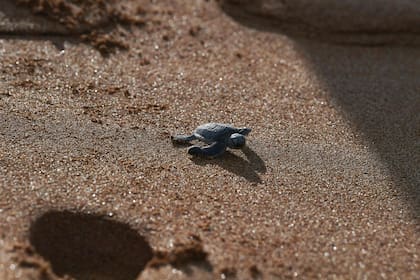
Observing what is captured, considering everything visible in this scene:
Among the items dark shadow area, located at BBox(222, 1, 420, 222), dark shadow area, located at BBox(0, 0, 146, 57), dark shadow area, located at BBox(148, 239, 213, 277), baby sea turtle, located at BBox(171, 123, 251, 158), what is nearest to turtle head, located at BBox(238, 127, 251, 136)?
baby sea turtle, located at BBox(171, 123, 251, 158)

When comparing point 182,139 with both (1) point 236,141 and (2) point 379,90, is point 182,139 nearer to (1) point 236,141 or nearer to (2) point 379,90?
(1) point 236,141

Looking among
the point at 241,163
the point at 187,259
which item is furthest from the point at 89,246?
the point at 241,163

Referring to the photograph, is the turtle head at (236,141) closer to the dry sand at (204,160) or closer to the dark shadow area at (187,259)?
the dry sand at (204,160)

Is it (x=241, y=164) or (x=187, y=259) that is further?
(x=241, y=164)

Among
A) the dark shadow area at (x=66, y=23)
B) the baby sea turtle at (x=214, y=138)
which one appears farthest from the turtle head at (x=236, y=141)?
the dark shadow area at (x=66, y=23)

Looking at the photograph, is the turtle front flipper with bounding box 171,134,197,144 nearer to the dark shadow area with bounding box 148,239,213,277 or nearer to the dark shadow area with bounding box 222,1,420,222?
the dark shadow area with bounding box 148,239,213,277

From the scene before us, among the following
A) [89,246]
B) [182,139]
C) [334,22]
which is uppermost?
[334,22]

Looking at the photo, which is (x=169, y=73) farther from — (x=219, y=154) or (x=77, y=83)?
(x=219, y=154)

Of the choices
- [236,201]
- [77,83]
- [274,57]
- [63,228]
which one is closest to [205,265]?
[236,201]
